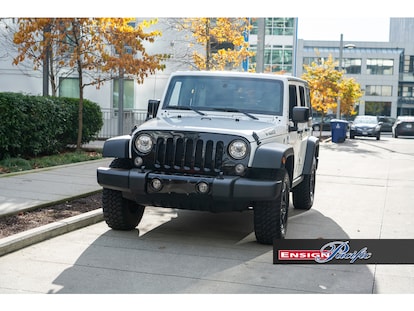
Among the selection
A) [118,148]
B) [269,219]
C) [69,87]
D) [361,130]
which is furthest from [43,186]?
[361,130]

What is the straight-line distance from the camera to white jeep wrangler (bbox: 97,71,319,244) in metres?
5.60

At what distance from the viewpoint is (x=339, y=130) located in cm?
2533

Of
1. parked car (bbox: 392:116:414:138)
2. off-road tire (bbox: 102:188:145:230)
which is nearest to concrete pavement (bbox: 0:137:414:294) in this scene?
off-road tire (bbox: 102:188:145:230)

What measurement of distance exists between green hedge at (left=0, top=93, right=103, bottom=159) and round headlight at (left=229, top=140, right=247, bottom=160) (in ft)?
21.6

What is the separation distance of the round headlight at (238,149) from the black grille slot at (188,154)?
0.11m

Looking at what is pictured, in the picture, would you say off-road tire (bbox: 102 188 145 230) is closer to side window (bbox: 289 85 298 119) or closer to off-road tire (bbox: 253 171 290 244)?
off-road tire (bbox: 253 171 290 244)

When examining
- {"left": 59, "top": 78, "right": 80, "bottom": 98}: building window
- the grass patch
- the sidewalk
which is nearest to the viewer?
the sidewalk

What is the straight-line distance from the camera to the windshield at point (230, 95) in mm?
6598

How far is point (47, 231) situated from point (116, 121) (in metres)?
13.9

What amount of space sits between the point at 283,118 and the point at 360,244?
7.62 ft

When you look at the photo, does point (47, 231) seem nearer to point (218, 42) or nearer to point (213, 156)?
point (213, 156)

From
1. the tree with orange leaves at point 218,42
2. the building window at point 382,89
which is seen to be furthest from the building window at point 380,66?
the tree with orange leaves at point 218,42

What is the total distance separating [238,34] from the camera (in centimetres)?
1609

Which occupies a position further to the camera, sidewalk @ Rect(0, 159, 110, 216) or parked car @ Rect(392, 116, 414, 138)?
parked car @ Rect(392, 116, 414, 138)
